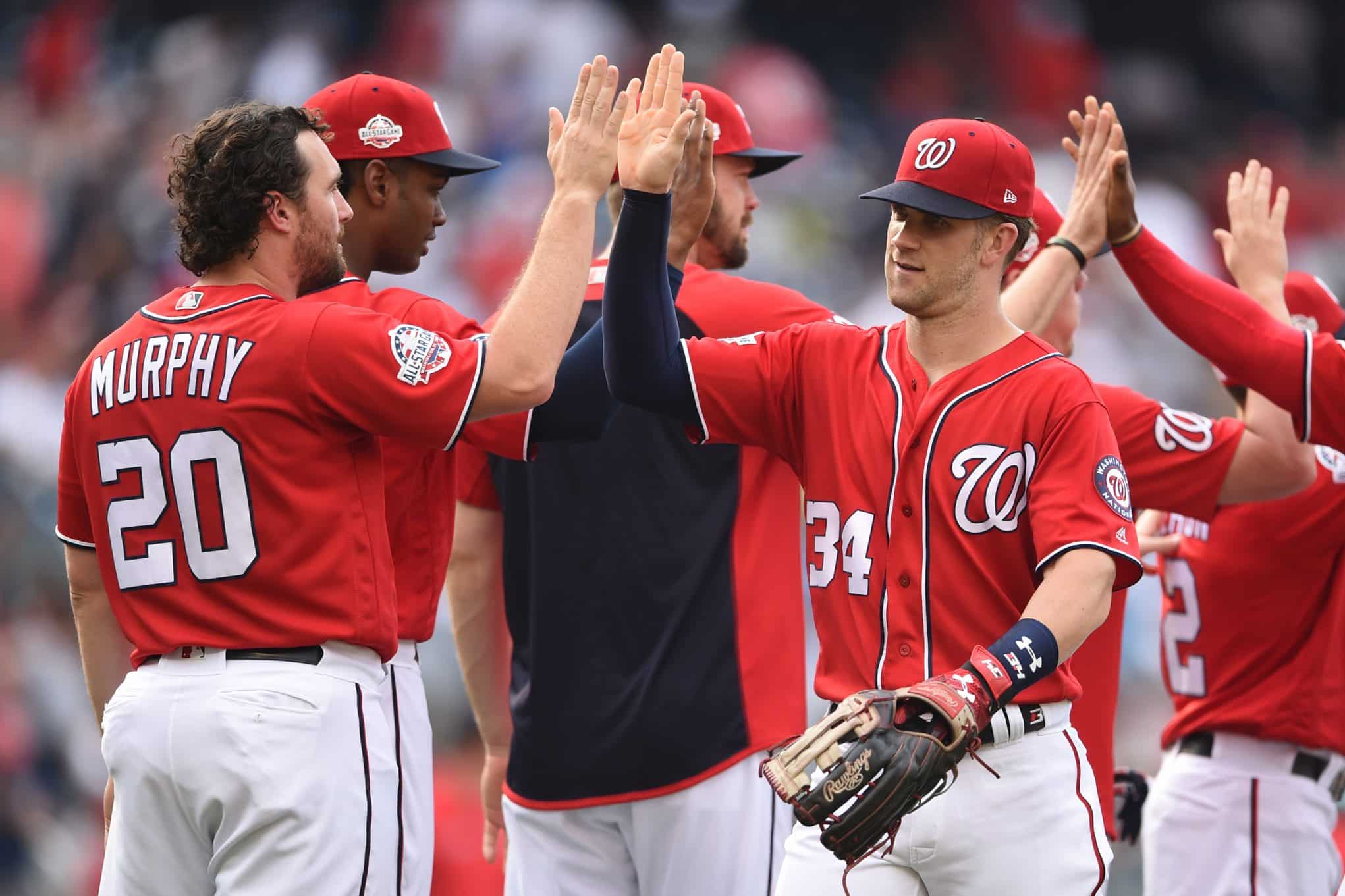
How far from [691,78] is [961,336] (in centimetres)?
812

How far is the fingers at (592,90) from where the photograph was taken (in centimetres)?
322

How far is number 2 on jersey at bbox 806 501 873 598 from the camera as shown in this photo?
3.16 meters

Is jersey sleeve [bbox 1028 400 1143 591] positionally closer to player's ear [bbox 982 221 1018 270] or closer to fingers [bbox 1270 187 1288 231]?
player's ear [bbox 982 221 1018 270]

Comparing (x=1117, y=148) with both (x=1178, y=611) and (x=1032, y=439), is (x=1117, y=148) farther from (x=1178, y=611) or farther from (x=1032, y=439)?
(x=1178, y=611)

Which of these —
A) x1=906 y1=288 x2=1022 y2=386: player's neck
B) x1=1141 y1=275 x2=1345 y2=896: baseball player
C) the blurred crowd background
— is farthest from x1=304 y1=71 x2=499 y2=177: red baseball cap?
the blurred crowd background

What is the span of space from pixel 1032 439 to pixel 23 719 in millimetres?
7364

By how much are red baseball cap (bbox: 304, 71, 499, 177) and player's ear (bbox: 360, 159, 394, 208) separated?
0.02 m

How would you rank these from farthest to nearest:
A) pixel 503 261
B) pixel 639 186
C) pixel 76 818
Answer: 1. pixel 503 261
2. pixel 76 818
3. pixel 639 186

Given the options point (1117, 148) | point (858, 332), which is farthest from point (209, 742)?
point (1117, 148)

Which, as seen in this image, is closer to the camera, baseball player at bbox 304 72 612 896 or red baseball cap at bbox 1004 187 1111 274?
baseball player at bbox 304 72 612 896

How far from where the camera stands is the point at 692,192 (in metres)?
Answer: 3.54

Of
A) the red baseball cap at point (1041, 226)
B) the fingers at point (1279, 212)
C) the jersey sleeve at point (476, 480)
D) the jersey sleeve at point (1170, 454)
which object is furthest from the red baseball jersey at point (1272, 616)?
the jersey sleeve at point (476, 480)

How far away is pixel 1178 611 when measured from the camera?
492 centimetres

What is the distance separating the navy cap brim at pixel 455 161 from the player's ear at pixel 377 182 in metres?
0.07
